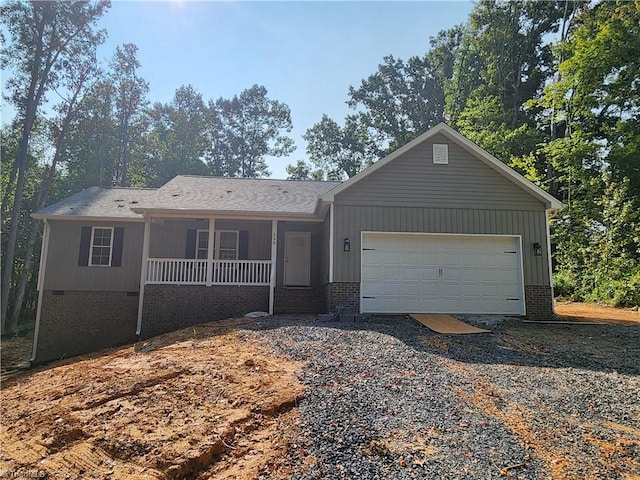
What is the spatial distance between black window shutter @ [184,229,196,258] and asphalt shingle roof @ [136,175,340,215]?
109 centimetres

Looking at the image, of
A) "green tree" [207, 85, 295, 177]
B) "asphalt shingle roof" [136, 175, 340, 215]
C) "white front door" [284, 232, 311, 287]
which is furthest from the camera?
"green tree" [207, 85, 295, 177]

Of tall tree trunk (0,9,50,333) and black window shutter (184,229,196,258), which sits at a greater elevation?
tall tree trunk (0,9,50,333)

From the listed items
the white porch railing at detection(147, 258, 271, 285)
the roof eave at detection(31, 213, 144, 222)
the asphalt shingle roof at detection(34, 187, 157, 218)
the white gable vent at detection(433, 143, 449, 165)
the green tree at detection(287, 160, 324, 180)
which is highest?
the green tree at detection(287, 160, 324, 180)

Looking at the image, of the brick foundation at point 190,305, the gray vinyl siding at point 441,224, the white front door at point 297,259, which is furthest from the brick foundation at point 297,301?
the gray vinyl siding at point 441,224

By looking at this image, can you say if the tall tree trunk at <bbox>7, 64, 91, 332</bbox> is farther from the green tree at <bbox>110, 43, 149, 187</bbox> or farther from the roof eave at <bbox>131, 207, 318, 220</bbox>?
the roof eave at <bbox>131, 207, 318, 220</bbox>

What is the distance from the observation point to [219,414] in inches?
168

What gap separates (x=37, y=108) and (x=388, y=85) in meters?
A: 24.0

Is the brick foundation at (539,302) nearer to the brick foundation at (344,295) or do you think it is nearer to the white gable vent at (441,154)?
the white gable vent at (441,154)

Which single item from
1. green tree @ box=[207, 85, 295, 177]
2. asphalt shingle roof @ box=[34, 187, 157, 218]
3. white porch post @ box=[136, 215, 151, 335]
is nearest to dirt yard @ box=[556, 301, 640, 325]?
white porch post @ box=[136, 215, 151, 335]

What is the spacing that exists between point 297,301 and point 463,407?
25.0 ft

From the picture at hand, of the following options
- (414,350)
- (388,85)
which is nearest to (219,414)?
(414,350)

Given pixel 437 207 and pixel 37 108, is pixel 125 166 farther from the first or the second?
pixel 437 207

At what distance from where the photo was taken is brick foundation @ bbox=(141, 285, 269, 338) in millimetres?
11062

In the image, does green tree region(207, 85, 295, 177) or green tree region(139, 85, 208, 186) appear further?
green tree region(207, 85, 295, 177)
